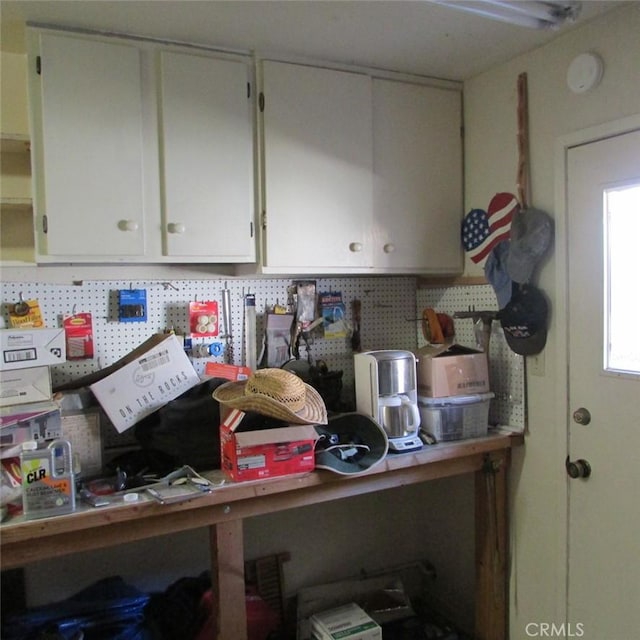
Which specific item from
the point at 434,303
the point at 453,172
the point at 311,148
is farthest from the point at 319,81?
the point at 434,303

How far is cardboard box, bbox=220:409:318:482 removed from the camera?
1642 mm

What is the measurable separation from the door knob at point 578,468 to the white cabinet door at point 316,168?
40.8 inches

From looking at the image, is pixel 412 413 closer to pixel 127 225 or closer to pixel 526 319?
pixel 526 319

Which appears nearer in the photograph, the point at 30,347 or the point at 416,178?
the point at 30,347

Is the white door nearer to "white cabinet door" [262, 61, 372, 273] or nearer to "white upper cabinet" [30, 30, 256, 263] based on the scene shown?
"white cabinet door" [262, 61, 372, 273]

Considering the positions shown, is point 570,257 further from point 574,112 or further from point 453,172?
point 453,172

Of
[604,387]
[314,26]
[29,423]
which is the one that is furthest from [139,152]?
[604,387]

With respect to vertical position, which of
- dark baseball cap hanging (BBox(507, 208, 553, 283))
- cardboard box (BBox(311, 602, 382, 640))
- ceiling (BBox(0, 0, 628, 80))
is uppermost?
ceiling (BBox(0, 0, 628, 80))

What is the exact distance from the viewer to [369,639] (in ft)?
6.82

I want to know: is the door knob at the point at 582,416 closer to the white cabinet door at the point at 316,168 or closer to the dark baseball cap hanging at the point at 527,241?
the dark baseball cap hanging at the point at 527,241

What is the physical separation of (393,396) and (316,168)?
0.89 metres

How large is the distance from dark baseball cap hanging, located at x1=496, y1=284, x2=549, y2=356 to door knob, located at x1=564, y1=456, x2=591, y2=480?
40 cm

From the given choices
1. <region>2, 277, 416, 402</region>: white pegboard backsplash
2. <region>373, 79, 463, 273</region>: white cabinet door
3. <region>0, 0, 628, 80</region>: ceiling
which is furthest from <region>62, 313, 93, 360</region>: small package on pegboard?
<region>373, 79, 463, 273</region>: white cabinet door

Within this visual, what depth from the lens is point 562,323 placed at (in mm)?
1920
